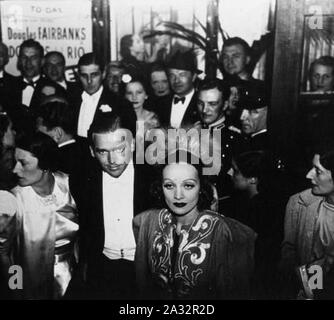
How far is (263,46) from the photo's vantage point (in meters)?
2.58

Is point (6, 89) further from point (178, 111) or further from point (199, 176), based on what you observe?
point (199, 176)

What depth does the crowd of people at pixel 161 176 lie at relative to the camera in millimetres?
2627

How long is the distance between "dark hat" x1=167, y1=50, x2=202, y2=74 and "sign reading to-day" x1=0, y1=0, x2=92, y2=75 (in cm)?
42

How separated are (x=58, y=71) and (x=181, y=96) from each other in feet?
2.11

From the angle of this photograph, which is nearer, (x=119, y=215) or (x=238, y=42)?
(x=238, y=42)

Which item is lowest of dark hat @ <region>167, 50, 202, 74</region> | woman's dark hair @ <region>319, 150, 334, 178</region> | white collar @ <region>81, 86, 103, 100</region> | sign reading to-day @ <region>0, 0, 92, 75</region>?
woman's dark hair @ <region>319, 150, 334, 178</region>

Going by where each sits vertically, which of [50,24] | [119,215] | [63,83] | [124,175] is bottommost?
[119,215]

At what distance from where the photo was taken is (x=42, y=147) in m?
2.68

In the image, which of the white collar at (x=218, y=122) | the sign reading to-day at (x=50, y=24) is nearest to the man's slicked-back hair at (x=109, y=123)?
the sign reading to-day at (x=50, y=24)

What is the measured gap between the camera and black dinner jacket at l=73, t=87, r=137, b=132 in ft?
8.69

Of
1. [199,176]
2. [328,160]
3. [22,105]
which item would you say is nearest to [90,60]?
[22,105]

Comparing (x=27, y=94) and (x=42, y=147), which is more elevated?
(x=27, y=94)

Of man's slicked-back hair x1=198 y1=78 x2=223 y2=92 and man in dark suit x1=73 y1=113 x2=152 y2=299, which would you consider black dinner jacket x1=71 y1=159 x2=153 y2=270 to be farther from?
man's slicked-back hair x1=198 y1=78 x2=223 y2=92

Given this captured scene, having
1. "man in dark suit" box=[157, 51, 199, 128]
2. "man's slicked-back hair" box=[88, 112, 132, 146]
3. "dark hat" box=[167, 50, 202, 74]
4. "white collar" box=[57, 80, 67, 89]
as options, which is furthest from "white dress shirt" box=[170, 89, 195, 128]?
"white collar" box=[57, 80, 67, 89]
